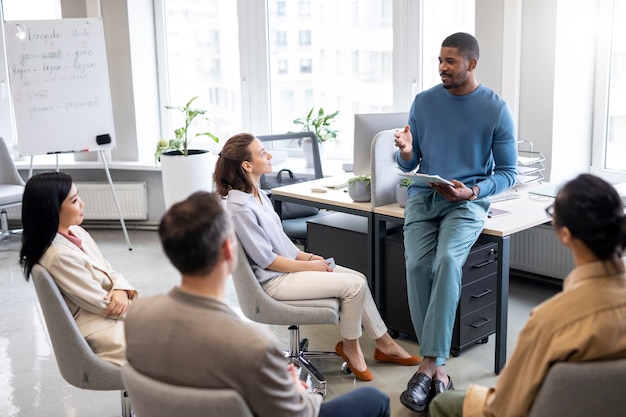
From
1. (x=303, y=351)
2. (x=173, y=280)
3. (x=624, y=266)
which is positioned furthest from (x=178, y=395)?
(x=173, y=280)

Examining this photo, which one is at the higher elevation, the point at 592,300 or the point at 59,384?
the point at 592,300

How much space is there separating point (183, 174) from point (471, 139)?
253cm

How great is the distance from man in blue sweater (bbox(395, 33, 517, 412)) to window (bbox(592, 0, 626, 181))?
137 centimetres

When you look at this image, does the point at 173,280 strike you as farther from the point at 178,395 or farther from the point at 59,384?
the point at 178,395

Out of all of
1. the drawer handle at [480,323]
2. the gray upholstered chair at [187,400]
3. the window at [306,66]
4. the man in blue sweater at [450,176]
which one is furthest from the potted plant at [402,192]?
the window at [306,66]

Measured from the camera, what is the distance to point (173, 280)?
489 cm

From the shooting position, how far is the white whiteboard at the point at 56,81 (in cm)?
534

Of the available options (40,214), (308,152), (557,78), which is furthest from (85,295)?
(557,78)

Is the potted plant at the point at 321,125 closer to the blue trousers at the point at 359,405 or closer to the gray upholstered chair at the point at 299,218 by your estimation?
the gray upholstered chair at the point at 299,218

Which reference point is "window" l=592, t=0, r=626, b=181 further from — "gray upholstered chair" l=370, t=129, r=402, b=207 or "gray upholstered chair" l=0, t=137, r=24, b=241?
"gray upholstered chair" l=0, t=137, r=24, b=241

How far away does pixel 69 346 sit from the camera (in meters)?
2.47

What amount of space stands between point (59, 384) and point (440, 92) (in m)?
2.21

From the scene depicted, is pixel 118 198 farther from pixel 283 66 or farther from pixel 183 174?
pixel 283 66

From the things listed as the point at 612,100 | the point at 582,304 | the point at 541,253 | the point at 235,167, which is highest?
the point at 612,100
